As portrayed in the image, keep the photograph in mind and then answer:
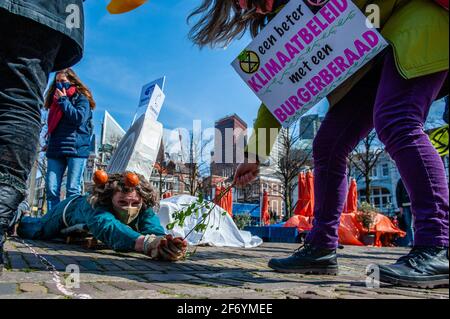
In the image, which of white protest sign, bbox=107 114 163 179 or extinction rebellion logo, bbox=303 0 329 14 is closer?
extinction rebellion logo, bbox=303 0 329 14

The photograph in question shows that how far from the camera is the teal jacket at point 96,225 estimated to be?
9.84 ft

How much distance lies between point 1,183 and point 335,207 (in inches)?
65.3

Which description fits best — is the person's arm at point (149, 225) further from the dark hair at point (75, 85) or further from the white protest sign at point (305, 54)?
the dark hair at point (75, 85)

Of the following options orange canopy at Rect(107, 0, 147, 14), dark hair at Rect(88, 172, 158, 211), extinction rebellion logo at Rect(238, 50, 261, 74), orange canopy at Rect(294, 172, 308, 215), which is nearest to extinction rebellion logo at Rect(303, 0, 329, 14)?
extinction rebellion logo at Rect(238, 50, 261, 74)

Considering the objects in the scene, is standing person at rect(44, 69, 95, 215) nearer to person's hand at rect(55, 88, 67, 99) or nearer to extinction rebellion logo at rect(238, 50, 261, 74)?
person's hand at rect(55, 88, 67, 99)

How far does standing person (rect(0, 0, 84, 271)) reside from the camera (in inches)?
68.0

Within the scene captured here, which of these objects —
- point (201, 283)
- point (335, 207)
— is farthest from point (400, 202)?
point (201, 283)

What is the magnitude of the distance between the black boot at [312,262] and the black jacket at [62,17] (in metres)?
1.65

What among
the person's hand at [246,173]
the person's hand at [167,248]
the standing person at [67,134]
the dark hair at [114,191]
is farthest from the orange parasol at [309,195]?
the person's hand at [246,173]

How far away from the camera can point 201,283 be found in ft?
5.54

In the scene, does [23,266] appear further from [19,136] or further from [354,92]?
[354,92]

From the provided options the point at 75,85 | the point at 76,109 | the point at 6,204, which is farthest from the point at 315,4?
the point at 75,85

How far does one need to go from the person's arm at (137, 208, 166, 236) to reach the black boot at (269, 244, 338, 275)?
1.42 metres
